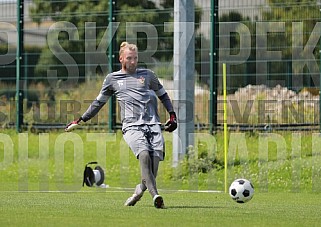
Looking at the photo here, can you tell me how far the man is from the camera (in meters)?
11.4

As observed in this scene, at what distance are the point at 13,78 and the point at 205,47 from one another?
5.22 metres

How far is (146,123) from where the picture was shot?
11.5m

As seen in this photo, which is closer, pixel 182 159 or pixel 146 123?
pixel 146 123

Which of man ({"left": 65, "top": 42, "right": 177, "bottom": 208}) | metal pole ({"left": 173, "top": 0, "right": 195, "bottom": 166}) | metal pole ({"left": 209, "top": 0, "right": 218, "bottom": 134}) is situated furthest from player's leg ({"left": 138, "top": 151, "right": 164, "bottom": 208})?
metal pole ({"left": 209, "top": 0, "right": 218, "bottom": 134})

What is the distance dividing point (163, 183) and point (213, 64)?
333 cm

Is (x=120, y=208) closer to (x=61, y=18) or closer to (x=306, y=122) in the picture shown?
(x=306, y=122)

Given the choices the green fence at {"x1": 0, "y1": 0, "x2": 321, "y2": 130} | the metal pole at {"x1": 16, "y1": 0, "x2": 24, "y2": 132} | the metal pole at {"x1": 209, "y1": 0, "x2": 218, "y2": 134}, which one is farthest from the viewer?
the metal pole at {"x1": 16, "y1": 0, "x2": 24, "y2": 132}

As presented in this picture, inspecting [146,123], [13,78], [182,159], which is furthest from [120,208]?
[13,78]

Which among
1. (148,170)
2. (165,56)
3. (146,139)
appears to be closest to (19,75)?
(165,56)

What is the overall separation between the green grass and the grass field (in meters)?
0.01

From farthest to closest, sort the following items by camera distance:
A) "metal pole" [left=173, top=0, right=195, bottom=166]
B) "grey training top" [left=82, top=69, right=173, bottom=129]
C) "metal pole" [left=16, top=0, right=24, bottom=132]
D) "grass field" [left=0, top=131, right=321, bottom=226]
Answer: "metal pole" [left=16, top=0, right=24, bottom=132]
"metal pole" [left=173, top=0, right=195, bottom=166]
"grey training top" [left=82, top=69, right=173, bottom=129]
"grass field" [left=0, top=131, right=321, bottom=226]

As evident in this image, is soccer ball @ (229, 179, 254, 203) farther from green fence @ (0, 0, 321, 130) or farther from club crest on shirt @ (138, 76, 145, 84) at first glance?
green fence @ (0, 0, 321, 130)

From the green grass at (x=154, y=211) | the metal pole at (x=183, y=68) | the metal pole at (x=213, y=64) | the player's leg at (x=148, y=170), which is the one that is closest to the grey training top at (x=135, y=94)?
the player's leg at (x=148, y=170)

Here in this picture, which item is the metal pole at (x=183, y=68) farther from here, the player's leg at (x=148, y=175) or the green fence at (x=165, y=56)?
→ the player's leg at (x=148, y=175)
